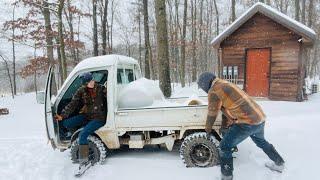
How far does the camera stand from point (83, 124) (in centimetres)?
651

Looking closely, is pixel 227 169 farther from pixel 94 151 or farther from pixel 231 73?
pixel 231 73

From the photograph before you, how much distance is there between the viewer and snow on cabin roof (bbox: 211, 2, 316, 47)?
14.1m

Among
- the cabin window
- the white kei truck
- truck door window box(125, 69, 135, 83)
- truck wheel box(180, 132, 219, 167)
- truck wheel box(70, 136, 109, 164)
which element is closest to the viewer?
truck wheel box(180, 132, 219, 167)

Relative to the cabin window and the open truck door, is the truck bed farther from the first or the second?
the cabin window

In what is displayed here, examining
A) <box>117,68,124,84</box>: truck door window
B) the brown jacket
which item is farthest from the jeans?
the brown jacket

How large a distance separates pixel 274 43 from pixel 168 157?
1102 centimetres

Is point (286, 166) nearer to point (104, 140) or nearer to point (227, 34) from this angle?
point (104, 140)

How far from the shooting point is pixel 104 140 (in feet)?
21.0

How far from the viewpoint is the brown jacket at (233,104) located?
4887 mm

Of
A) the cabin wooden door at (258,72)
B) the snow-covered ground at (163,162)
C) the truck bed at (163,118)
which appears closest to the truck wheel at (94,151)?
the snow-covered ground at (163,162)

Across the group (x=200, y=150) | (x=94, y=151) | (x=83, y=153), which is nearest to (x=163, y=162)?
(x=200, y=150)

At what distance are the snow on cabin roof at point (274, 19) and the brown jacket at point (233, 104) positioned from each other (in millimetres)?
10656

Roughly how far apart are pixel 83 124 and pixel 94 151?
1.96 ft

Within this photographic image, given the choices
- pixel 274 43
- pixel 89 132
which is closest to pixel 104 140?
pixel 89 132
